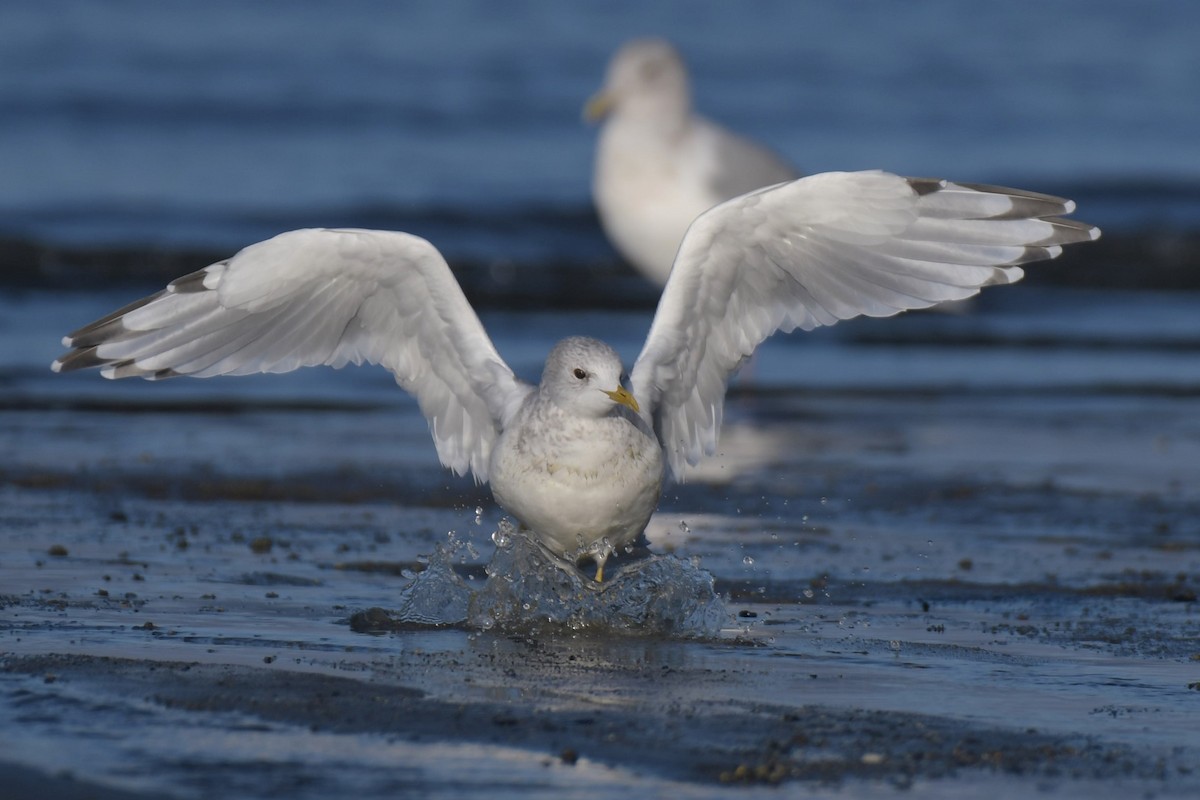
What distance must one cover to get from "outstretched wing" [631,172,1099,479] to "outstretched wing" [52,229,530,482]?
25.8 inches

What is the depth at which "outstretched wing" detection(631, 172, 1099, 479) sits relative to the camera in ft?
19.8

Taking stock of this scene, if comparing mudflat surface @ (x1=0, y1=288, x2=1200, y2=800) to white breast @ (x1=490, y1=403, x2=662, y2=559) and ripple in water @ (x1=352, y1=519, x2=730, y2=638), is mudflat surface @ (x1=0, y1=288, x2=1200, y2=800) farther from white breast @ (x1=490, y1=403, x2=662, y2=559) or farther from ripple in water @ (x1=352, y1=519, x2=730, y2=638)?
white breast @ (x1=490, y1=403, x2=662, y2=559)

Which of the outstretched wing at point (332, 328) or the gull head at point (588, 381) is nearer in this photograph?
the gull head at point (588, 381)

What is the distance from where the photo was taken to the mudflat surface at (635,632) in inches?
158

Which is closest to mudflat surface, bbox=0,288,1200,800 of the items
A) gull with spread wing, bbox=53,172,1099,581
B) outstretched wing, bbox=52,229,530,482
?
gull with spread wing, bbox=53,172,1099,581

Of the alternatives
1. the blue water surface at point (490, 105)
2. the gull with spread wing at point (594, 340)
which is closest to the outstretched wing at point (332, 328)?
the gull with spread wing at point (594, 340)

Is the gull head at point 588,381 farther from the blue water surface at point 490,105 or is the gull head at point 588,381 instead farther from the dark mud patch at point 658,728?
the blue water surface at point 490,105

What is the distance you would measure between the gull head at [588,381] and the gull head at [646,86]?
5.85 m

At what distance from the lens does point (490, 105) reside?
21.4 meters

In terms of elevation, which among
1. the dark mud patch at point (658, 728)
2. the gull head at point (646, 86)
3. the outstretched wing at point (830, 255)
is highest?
the gull head at point (646, 86)

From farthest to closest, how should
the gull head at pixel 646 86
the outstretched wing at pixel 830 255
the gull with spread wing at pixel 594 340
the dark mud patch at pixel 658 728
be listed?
the gull head at pixel 646 86 < the outstretched wing at pixel 830 255 < the gull with spread wing at pixel 594 340 < the dark mud patch at pixel 658 728

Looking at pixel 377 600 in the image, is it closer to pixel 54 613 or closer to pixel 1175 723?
pixel 54 613

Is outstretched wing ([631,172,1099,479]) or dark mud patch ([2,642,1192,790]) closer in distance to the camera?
dark mud patch ([2,642,1192,790])

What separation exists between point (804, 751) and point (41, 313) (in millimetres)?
9176
